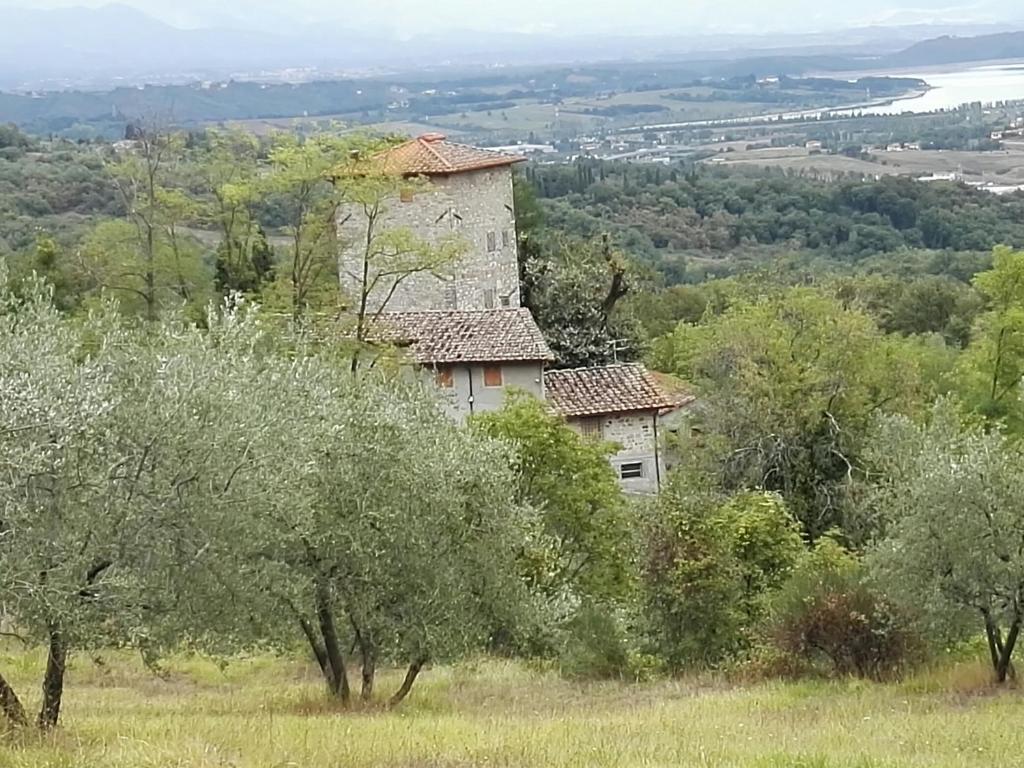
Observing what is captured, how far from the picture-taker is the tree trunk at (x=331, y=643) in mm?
14324

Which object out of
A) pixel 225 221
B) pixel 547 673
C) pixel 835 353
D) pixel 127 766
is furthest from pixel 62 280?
pixel 127 766

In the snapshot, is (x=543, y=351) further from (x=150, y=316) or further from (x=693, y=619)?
(x=693, y=619)

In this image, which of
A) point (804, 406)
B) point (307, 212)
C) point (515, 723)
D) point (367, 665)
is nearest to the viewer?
point (515, 723)

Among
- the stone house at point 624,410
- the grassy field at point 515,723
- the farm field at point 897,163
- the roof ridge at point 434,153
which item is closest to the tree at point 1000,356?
the stone house at point 624,410

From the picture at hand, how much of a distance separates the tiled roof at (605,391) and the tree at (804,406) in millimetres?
2540

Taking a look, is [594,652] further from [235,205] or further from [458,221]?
[458,221]

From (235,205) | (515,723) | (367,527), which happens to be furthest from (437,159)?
(515,723)

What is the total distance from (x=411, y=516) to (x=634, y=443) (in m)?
22.5

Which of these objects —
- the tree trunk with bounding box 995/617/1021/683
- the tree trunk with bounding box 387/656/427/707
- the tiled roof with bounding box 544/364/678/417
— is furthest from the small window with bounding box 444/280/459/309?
the tree trunk with bounding box 387/656/427/707

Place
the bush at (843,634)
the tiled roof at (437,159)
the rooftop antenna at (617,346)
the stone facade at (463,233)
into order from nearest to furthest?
the bush at (843,634) < the stone facade at (463,233) < the tiled roof at (437,159) < the rooftop antenna at (617,346)

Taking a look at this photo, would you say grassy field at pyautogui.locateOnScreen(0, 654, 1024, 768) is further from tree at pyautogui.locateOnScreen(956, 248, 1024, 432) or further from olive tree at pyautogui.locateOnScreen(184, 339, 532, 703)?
tree at pyautogui.locateOnScreen(956, 248, 1024, 432)

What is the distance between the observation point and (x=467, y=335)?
118ft

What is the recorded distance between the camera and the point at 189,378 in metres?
11.3

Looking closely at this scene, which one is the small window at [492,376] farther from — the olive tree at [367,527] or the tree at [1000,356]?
the olive tree at [367,527]
